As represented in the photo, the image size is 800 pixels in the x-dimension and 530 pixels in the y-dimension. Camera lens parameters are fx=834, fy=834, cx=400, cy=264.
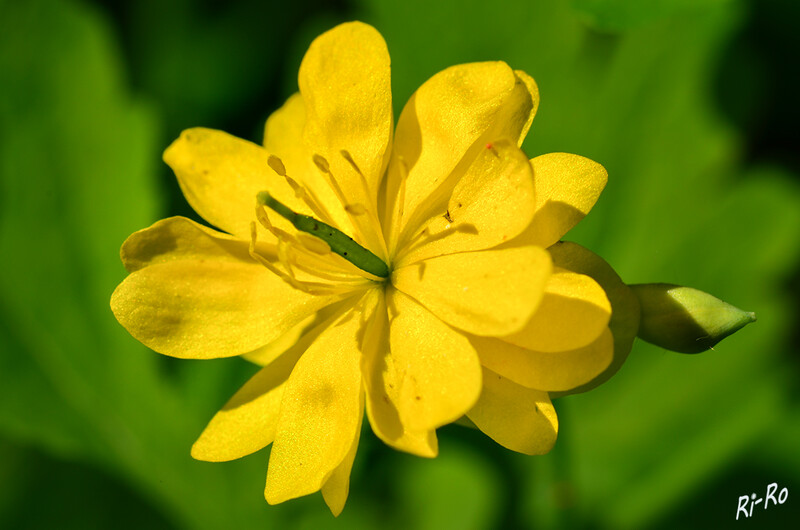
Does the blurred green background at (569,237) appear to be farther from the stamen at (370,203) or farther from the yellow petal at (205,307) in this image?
the stamen at (370,203)

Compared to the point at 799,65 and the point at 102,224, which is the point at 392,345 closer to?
the point at 102,224

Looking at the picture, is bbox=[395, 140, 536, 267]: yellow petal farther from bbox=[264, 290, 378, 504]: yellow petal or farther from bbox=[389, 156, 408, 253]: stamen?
bbox=[264, 290, 378, 504]: yellow petal

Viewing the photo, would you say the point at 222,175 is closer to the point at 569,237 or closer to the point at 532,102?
the point at 532,102

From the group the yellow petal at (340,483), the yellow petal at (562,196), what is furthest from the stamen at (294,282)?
the yellow petal at (562,196)

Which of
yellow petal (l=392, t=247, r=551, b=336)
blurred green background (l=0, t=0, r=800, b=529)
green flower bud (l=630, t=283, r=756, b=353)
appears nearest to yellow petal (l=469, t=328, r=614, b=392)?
yellow petal (l=392, t=247, r=551, b=336)

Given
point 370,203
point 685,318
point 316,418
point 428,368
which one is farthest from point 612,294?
point 316,418

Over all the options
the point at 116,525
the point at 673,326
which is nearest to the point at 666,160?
the point at 673,326
